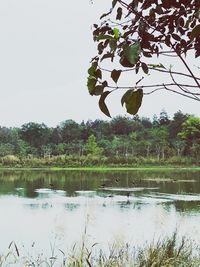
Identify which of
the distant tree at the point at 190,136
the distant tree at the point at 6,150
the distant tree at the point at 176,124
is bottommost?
the distant tree at the point at 6,150

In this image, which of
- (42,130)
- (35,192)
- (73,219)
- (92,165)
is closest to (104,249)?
(73,219)

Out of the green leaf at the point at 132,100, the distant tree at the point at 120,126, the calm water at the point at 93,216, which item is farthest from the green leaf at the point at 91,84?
the distant tree at the point at 120,126

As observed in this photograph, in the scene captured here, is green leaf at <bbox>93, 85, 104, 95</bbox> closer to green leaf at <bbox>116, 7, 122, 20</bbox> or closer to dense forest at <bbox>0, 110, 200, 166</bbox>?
green leaf at <bbox>116, 7, 122, 20</bbox>

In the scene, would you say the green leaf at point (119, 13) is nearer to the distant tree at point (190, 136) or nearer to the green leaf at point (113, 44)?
the green leaf at point (113, 44)

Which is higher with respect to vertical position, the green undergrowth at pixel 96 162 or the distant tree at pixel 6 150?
the distant tree at pixel 6 150

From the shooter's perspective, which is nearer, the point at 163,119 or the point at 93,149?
the point at 93,149

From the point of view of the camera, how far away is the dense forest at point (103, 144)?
54.3m

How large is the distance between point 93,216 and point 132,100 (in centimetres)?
1471

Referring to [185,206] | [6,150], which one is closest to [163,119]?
[6,150]

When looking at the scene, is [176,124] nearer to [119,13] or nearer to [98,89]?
[119,13]

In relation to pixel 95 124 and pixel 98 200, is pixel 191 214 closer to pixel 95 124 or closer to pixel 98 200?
pixel 98 200

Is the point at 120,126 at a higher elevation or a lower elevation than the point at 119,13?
higher

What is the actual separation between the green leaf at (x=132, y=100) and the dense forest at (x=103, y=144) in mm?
48471

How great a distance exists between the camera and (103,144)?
60.8 metres
